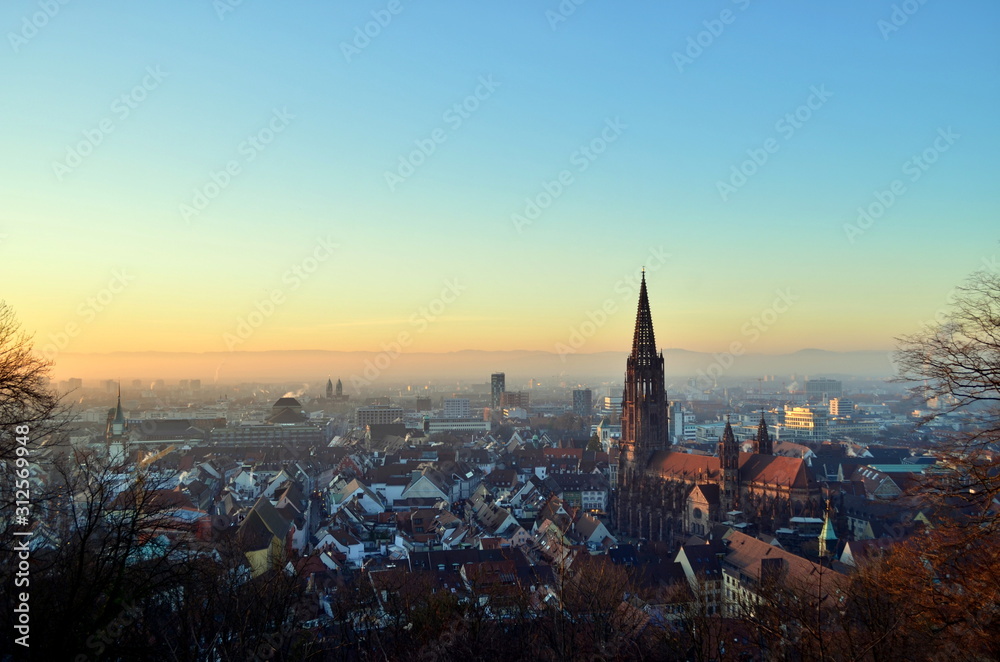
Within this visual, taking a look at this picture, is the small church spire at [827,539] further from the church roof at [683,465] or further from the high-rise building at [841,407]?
the high-rise building at [841,407]

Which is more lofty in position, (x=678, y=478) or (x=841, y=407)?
(x=678, y=478)

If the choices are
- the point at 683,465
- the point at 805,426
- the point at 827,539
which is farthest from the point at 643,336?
the point at 805,426

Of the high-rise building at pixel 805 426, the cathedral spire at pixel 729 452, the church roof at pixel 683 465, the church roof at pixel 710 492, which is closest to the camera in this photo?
the church roof at pixel 710 492

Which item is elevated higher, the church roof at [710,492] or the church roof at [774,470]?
the church roof at [774,470]

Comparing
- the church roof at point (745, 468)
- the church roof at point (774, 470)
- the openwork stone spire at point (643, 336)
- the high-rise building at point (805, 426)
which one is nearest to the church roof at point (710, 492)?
the church roof at point (745, 468)

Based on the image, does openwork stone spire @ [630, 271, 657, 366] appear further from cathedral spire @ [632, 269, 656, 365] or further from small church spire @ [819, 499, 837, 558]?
small church spire @ [819, 499, 837, 558]

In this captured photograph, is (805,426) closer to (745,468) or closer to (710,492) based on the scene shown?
(745,468)
